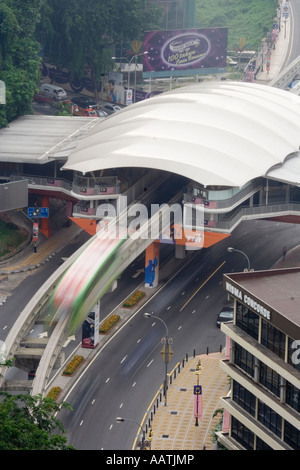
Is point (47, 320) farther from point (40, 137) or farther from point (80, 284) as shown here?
point (40, 137)

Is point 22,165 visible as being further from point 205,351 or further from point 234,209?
point 205,351

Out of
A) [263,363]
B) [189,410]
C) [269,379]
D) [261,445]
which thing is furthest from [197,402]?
[269,379]

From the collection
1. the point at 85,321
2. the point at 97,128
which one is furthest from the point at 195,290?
the point at 97,128

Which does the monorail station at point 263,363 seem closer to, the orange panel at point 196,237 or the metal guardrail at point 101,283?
the metal guardrail at point 101,283

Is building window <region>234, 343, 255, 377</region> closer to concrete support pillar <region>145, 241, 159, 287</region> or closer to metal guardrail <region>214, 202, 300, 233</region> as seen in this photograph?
metal guardrail <region>214, 202, 300, 233</region>

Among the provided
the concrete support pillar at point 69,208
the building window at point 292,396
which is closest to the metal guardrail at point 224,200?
the concrete support pillar at point 69,208
